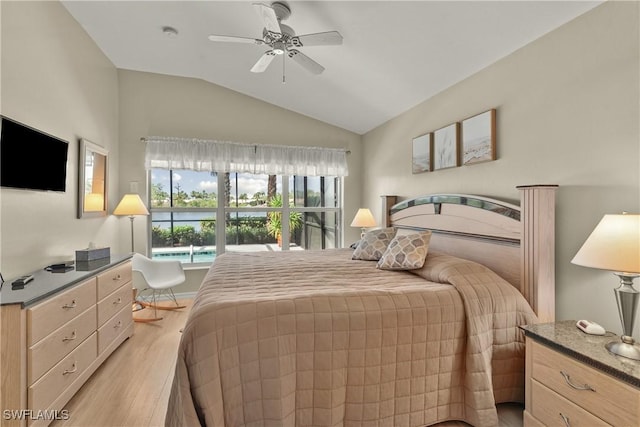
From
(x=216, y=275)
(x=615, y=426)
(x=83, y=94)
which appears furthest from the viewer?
(x=83, y=94)

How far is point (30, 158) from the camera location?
215 cm

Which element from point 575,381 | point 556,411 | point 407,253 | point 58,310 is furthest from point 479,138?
point 58,310

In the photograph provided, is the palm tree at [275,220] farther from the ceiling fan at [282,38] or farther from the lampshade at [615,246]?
the lampshade at [615,246]

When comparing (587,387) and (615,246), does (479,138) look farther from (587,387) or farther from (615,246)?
(587,387)

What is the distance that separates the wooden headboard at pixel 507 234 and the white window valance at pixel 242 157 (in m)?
1.92

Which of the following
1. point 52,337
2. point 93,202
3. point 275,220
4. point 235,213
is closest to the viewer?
point 52,337

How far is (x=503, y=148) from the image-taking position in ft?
8.08

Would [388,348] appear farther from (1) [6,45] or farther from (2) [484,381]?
(1) [6,45]

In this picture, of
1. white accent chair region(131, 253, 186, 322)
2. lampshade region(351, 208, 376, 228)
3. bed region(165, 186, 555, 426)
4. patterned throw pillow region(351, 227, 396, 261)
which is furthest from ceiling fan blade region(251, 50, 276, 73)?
white accent chair region(131, 253, 186, 322)

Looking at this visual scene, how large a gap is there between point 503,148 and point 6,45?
361 cm

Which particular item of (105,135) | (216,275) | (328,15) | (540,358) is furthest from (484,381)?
(105,135)

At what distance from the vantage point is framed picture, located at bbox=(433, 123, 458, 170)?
2933 mm

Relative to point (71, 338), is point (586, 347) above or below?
above

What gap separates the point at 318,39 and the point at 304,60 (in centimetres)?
29
